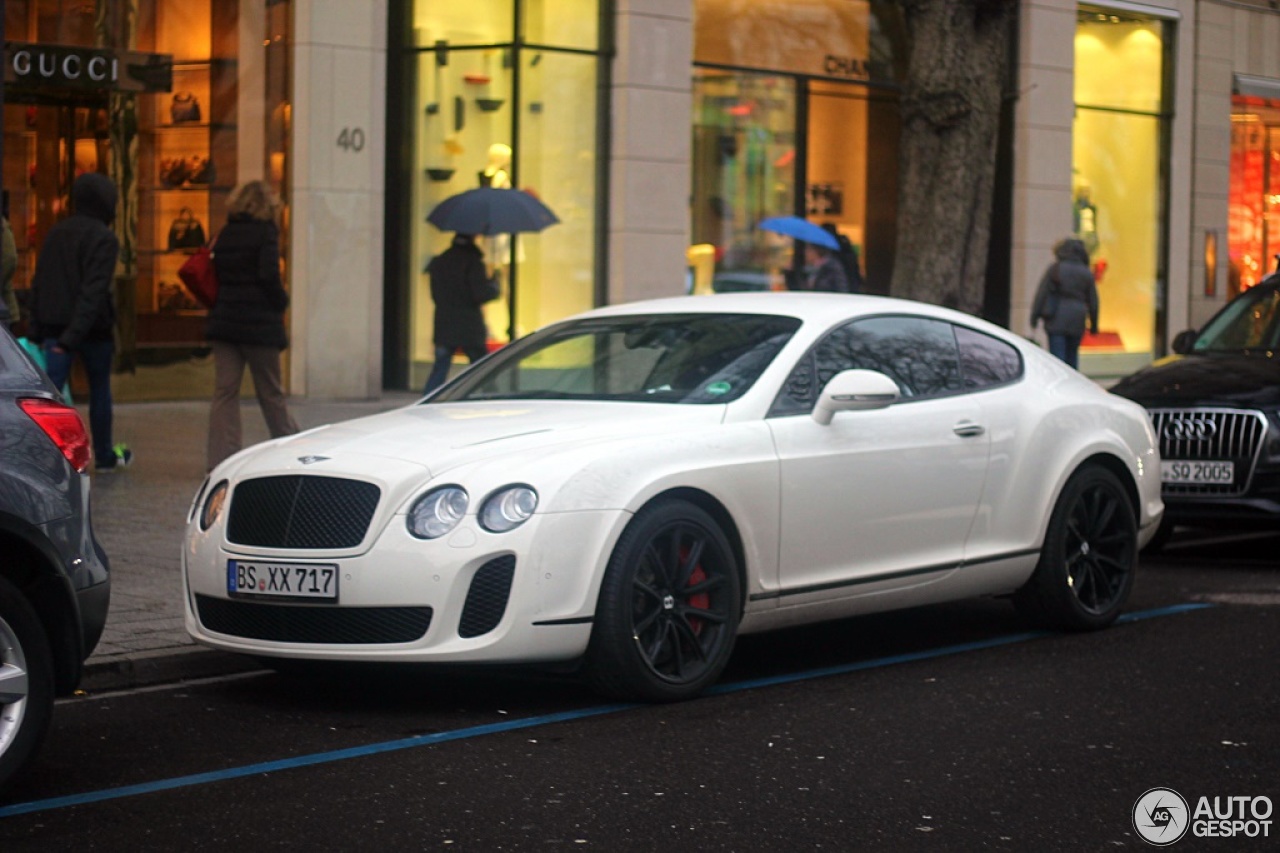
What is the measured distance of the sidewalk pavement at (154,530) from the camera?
755 centimetres

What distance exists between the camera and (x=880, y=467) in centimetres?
784

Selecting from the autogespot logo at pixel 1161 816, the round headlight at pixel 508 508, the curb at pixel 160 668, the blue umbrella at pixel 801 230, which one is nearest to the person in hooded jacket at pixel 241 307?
the curb at pixel 160 668

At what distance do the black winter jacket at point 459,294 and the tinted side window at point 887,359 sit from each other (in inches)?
330

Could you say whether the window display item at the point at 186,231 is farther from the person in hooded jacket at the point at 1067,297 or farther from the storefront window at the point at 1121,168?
the storefront window at the point at 1121,168

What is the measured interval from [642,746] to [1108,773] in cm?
143

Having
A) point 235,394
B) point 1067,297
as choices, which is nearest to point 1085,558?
point 235,394

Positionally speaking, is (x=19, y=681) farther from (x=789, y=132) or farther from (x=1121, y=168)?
(x=1121, y=168)

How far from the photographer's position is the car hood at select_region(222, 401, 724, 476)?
22.6 feet

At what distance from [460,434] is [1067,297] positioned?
13608 millimetres

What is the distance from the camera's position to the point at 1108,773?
6008 mm

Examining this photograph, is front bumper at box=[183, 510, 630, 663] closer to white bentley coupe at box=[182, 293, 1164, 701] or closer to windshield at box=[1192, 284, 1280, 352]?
white bentley coupe at box=[182, 293, 1164, 701]

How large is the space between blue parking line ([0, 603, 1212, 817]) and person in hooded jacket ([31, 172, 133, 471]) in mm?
6737

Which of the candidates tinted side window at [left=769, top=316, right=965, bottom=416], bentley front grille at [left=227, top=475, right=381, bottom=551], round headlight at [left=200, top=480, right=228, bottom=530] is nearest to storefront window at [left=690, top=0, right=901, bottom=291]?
tinted side window at [left=769, top=316, right=965, bottom=416]

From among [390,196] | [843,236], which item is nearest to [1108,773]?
[390,196]
